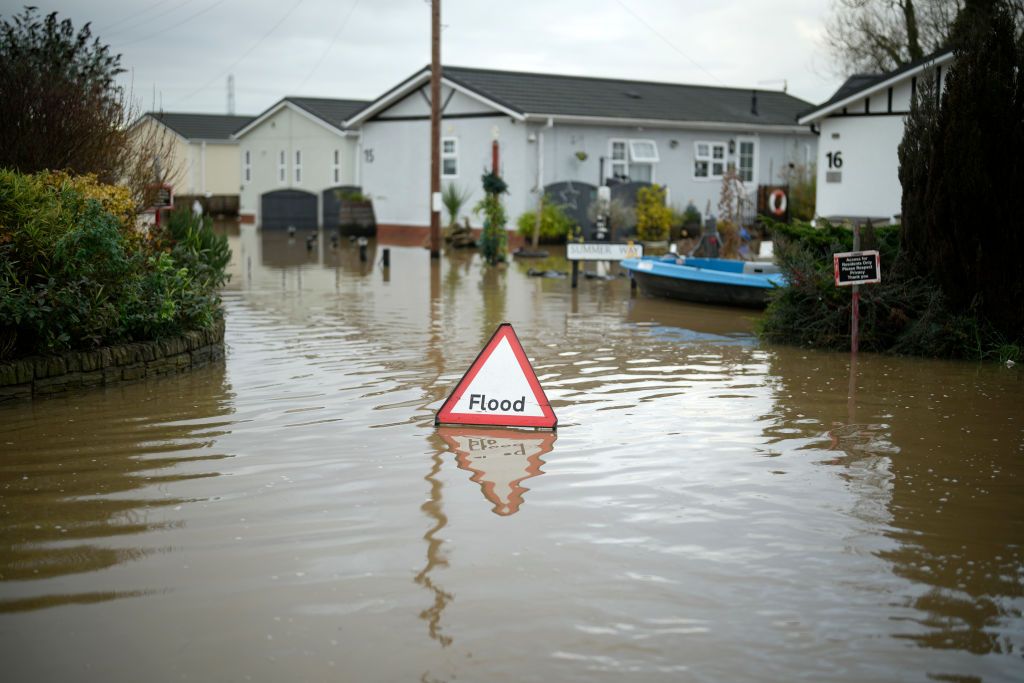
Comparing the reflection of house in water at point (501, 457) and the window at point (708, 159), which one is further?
the window at point (708, 159)

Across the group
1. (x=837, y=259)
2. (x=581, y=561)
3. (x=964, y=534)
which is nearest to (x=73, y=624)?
(x=581, y=561)

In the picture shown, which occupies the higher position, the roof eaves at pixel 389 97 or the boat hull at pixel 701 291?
the roof eaves at pixel 389 97

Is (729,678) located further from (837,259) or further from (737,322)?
(737,322)

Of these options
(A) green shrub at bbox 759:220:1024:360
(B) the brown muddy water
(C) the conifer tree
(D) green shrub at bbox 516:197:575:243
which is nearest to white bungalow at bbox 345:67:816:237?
(D) green shrub at bbox 516:197:575:243

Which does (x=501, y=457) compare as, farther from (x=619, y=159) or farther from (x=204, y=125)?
(x=204, y=125)

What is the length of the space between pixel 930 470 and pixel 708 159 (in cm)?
3228

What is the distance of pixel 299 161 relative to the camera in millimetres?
49969

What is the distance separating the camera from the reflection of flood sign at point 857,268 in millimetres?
12766

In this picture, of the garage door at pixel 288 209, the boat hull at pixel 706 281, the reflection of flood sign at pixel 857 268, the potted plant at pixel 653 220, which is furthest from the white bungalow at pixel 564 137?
the reflection of flood sign at pixel 857 268

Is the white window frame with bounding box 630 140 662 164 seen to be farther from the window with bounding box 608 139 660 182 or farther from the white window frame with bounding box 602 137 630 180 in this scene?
the white window frame with bounding box 602 137 630 180

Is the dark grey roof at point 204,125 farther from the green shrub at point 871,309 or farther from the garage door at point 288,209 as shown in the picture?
the green shrub at point 871,309

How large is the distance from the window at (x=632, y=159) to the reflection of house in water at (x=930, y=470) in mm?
24109

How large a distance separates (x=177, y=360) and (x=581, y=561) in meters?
6.99

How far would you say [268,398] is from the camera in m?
10.5
